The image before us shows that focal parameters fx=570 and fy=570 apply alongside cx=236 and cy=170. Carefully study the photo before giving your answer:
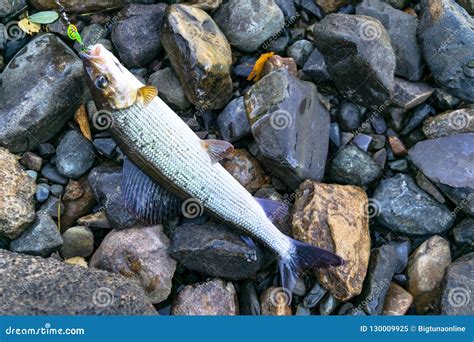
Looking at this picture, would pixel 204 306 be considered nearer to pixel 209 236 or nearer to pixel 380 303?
pixel 209 236

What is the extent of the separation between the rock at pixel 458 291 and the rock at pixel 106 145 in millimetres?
4512

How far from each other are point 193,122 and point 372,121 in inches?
94.3

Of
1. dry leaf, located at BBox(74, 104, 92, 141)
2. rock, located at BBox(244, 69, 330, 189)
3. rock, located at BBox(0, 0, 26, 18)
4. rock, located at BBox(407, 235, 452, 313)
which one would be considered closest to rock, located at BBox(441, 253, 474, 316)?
rock, located at BBox(407, 235, 452, 313)

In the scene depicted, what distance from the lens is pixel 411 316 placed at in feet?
23.0

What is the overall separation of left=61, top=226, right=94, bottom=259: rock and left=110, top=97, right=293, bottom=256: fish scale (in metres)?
1.27

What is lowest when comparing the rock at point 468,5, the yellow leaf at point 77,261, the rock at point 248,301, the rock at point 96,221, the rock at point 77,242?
the rock at point 248,301

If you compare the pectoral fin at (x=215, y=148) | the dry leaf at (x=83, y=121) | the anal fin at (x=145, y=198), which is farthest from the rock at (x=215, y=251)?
the dry leaf at (x=83, y=121)

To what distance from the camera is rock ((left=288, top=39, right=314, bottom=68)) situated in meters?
7.77

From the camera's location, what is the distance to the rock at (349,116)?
7.57 m

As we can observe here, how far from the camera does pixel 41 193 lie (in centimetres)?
735

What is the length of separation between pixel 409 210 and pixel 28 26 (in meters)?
5.61

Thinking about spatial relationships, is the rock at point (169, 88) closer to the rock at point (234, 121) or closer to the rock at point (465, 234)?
the rock at point (234, 121)

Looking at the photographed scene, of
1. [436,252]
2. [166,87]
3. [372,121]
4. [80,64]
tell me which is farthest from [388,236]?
[80,64]

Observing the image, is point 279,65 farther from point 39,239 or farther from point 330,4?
point 39,239
